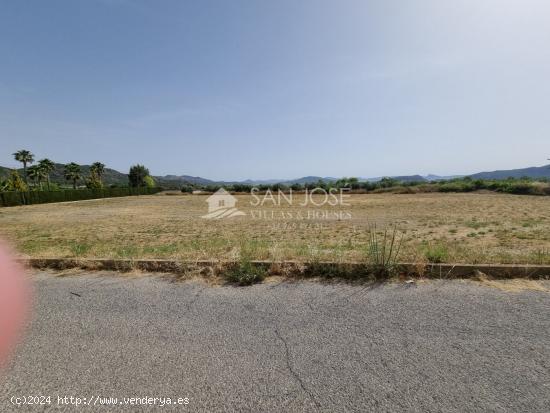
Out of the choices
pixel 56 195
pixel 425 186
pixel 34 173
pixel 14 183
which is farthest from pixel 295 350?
pixel 34 173

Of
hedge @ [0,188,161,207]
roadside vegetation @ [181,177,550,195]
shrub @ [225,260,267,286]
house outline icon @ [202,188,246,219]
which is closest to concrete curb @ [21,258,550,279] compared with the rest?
shrub @ [225,260,267,286]

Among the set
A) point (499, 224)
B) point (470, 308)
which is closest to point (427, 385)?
point (470, 308)

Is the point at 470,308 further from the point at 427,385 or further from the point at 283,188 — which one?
the point at 283,188

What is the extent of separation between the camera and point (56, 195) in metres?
31.6

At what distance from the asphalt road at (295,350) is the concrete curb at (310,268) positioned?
0.33 meters

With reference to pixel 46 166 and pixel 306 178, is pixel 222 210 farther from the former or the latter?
pixel 306 178

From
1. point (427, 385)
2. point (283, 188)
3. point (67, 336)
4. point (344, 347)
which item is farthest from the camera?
point (283, 188)

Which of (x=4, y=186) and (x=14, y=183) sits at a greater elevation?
(x=14, y=183)

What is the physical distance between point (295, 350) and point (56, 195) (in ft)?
132

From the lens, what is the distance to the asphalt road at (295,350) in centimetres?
159

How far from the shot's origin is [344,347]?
6.61ft

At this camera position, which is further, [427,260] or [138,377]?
[427,260]

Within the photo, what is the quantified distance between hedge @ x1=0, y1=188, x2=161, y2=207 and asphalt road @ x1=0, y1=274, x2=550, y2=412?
33952mm

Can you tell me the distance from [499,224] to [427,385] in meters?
10.9
